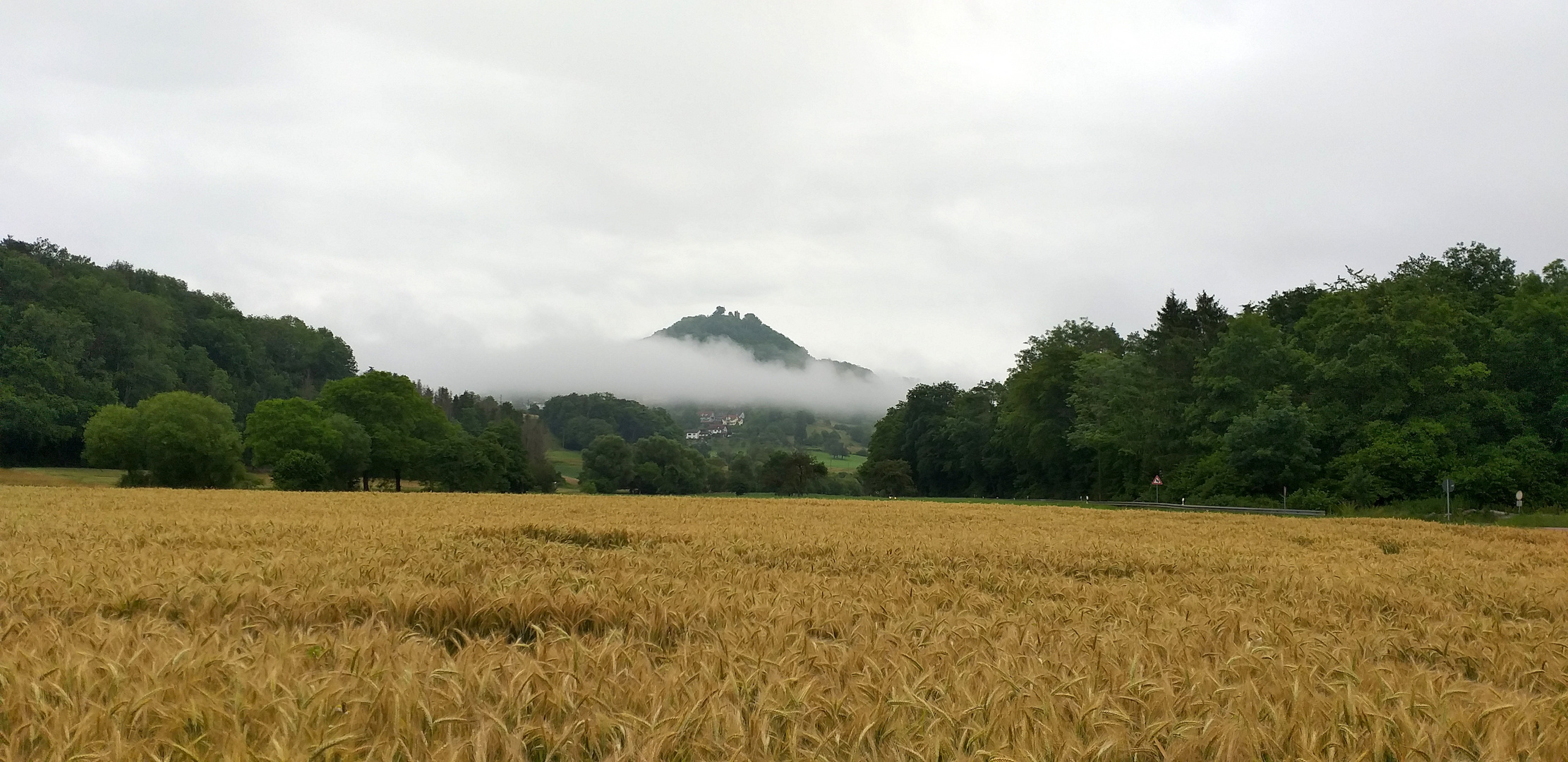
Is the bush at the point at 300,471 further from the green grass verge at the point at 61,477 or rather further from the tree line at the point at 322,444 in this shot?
the green grass verge at the point at 61,477

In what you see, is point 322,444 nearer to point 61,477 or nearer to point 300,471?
point 300,471

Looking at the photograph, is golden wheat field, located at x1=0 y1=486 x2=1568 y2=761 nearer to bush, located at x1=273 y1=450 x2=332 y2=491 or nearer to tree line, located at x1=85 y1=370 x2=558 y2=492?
bush, located at x1=273 y1=450 x2=332 y2=491

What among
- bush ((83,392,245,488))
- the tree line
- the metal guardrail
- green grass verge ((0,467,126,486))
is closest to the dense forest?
the metal guardrail

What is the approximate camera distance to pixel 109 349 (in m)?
121

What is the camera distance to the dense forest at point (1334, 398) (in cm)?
4828

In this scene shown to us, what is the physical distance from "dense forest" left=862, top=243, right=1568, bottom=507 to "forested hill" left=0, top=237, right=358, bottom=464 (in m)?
110

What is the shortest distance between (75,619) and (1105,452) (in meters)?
78.5

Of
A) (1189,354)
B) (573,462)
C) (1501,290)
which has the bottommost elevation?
(573,462)

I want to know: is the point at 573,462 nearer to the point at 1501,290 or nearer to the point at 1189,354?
the point at 1189,354

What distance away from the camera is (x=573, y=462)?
19625cm

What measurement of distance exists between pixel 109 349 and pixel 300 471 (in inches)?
2971

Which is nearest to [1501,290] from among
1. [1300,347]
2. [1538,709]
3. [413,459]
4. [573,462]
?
[1300,347]

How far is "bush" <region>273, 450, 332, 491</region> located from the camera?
70938 millimetres

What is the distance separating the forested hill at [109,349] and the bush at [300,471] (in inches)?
1795
